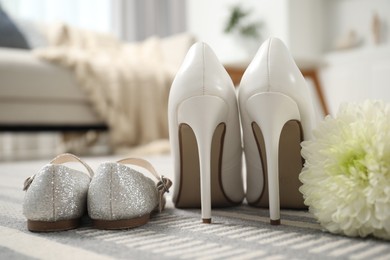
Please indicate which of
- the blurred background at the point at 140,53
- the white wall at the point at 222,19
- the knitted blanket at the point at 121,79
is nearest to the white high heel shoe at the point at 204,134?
the blurred background at the point at 140,53

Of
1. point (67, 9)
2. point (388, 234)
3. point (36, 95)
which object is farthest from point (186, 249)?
point (67, 9)

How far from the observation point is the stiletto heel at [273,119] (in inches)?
25.2

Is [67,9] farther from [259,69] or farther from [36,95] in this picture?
[259,69]

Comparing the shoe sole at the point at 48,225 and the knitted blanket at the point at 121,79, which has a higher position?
the knitted blanket at the point at 121,79

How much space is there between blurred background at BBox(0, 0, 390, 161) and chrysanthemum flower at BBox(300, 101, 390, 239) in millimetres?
1559

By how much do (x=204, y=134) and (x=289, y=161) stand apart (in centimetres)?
14

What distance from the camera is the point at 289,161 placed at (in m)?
0.70

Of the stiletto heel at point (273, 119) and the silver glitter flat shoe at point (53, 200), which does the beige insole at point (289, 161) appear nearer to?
the stiletto heel at point (273, 119)

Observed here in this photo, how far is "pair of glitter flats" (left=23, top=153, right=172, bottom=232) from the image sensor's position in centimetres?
57

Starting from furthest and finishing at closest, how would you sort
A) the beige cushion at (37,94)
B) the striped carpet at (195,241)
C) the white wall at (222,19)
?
the white wall at (222,19)
the beige cushion at (37,94)
the striped carpet at (195,241)

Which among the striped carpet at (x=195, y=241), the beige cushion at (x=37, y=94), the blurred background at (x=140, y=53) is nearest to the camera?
the striped carpet at (x=195, y=241)

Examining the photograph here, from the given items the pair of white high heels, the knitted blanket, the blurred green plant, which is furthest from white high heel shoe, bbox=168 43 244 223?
the blurred green plant

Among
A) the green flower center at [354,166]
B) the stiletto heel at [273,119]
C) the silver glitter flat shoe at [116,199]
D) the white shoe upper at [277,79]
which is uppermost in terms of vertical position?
the white shoe upper at [277,79]

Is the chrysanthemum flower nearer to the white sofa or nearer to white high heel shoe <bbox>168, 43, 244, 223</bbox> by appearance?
white high heel shoe <bbox>168, 43, 244, 223</bbox>
